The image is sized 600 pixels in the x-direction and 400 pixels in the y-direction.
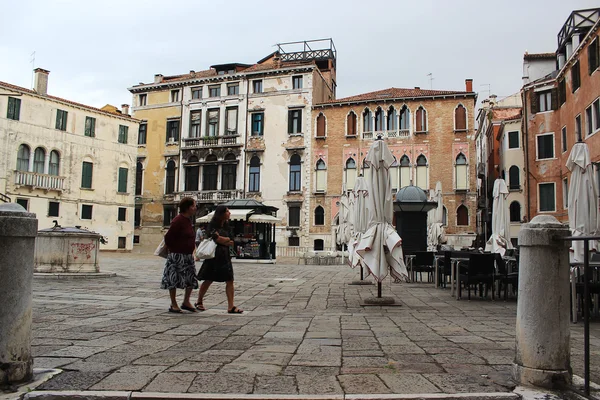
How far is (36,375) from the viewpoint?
3662 mm

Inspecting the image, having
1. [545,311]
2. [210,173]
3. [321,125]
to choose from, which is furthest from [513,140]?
[545,311]

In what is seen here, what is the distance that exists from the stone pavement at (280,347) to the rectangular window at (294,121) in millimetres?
32773

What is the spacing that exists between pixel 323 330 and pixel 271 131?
120ft

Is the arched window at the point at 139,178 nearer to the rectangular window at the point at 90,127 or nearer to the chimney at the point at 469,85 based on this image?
the rectangular window at the point at 90,127

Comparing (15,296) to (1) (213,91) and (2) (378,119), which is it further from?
(1) (213,91)

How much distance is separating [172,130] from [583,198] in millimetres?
39439

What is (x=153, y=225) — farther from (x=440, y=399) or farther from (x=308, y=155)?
(x=440, y=399)

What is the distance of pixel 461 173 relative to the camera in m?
36.8

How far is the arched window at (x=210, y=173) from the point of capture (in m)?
43.4

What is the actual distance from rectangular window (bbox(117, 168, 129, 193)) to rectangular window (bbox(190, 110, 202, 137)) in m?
6.77

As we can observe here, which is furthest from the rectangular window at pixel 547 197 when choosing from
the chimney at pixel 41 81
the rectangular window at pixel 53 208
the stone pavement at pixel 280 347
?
the chimney at pixel 41 81

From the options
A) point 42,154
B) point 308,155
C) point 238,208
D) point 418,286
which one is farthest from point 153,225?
point 418,286

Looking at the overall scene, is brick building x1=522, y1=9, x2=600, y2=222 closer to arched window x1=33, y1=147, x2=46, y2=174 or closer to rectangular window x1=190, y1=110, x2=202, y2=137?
rectangular window x1=190, y1=110, x2=202, y2=137

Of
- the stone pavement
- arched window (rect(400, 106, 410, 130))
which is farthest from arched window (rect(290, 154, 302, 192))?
the stone pavement
